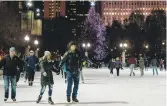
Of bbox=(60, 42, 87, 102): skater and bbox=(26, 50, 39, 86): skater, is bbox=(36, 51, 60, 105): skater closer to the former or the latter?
bbox=(60, 42, 87, 102): skater

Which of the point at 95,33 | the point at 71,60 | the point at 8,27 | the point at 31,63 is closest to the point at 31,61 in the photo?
the point at 31,63

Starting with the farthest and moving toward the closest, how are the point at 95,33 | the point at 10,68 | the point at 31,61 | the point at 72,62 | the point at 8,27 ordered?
the point at 95,33 < the point at 8,27 < the point at 31,61 < the point at 10,68 < the point at 72,62

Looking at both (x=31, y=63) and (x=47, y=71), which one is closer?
(x=47, y=71)

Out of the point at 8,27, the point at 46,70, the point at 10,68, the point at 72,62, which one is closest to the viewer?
the point at 46,70

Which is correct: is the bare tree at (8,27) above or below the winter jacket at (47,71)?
above

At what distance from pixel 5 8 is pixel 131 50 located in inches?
1572

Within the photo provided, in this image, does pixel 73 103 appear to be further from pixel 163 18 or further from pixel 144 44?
pixel 163 18

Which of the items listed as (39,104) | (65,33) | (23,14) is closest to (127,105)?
(39,104)

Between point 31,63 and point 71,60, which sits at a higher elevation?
point 71,60

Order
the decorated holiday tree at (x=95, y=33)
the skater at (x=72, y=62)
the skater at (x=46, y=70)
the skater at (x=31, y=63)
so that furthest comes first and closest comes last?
the decorated holiday tree at (x=95, y=33), the skater at (x=31, y=63), the skater at (x=72, y=62), the skater at (x=46, y=70)

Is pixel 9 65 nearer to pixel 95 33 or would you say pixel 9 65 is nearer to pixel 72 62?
pixel 72 62

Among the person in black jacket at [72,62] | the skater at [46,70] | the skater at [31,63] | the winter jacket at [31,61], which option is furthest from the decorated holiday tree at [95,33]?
the skater at [46,70]

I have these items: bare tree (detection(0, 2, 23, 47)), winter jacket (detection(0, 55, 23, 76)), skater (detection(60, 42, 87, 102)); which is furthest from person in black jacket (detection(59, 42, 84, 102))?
bare tree (detection(0, 2, 23, 47))

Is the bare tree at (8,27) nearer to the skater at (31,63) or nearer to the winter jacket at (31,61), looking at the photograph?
the skater at (31,63)
